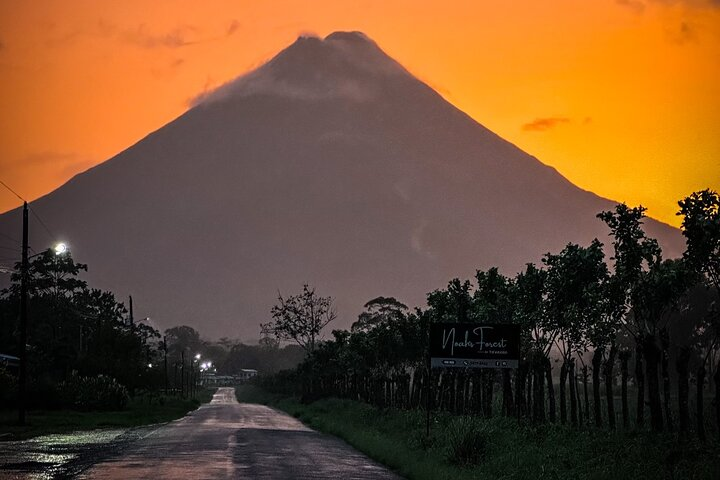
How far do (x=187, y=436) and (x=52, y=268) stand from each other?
305ft

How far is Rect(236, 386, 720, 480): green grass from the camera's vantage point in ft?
78.2

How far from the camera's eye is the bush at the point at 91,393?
268ft

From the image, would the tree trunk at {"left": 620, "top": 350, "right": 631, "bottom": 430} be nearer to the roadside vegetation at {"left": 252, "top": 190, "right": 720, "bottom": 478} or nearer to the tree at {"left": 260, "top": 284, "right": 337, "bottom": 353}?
the roadside vegetation at {"left": 252, "top": 190, "right": 720, "bottom": 478}

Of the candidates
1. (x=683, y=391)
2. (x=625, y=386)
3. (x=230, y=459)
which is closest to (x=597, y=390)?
(x=625, y=386)

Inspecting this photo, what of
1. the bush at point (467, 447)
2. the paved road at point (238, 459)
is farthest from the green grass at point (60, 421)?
the bush at point (467, 447)

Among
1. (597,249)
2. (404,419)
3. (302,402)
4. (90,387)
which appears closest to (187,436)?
(404,419)

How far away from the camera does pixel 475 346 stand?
3775cm

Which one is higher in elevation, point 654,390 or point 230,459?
point 654,390

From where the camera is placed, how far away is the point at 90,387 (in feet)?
271

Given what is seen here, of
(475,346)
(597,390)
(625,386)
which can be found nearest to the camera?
(625,386)

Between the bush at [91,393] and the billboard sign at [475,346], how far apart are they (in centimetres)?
4951

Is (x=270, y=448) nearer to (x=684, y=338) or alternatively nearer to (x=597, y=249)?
(x=597, y=249)

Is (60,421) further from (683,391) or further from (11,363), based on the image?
(683,391)

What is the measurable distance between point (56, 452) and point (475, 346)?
14256mm
